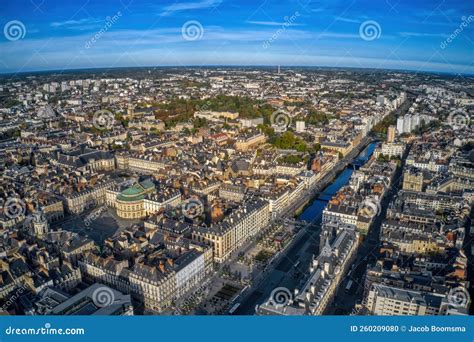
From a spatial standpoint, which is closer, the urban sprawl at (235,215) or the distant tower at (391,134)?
the urban sprawl at (235,215)

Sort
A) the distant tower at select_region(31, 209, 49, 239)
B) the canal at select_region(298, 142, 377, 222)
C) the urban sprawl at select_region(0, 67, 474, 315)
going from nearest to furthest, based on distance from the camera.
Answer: the urban sprawl at select_region(0, 67, 474, 315) < the distant tower at select_region(31, 209, 49, 239) < the canal at select_region(298, 142, 377, 222)

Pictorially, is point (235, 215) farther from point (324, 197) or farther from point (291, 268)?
point (324, 197)

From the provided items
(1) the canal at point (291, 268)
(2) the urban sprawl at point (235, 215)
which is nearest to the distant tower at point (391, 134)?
(2) the urban sprawl at point (235, 215)

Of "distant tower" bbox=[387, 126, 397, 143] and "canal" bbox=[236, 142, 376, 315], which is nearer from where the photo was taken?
"canal" bbox=[236, 142, 376, 315]

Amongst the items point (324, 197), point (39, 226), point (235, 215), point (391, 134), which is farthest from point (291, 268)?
point (391, 134)

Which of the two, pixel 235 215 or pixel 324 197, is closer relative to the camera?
pixel 235 215

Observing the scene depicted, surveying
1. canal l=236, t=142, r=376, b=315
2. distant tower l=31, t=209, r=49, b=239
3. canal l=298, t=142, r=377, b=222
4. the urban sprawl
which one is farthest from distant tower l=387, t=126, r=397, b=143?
distant tower l=31, t=209, r=49, b=239

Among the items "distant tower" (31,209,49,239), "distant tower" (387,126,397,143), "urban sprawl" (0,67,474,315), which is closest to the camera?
"urban sprawl" (0,67,474,315)

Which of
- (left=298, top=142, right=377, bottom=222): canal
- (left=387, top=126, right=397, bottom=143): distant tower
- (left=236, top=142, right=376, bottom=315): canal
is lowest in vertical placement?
(left=236, top=142, right=376, bottom=315): canal

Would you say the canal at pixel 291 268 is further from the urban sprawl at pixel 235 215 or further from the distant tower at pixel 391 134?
the distant tower at pixel 391 134

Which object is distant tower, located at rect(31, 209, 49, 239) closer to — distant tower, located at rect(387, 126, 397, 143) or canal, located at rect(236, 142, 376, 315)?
canal, located at rect(236, 142, 376, 315)

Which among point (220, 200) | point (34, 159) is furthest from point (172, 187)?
point (34, 159)

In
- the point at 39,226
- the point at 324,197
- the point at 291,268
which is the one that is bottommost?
the point at 291,268
